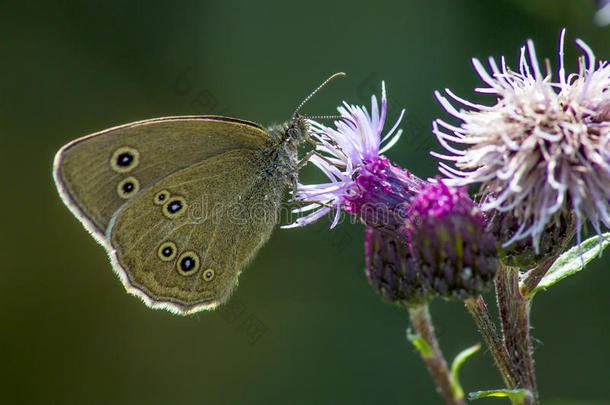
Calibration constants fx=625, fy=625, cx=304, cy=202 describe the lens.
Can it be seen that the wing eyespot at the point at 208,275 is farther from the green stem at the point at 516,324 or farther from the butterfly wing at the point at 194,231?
the green stem at the point at 516,324

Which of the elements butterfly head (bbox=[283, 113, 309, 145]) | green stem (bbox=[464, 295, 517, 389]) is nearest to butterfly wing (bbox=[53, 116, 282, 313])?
butterfly head (bbox=[283, 113, 309, 145])

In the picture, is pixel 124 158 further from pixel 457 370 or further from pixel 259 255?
pixel 259 255

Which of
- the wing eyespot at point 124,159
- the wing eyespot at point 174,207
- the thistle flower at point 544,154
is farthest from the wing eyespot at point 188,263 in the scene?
the thistle flower at point 544,154

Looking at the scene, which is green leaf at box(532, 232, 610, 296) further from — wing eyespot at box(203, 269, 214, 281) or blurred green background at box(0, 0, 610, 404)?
blurred green background at box(0, 0, 610, 404)

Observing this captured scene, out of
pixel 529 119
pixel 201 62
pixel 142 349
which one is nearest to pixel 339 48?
pixel 201 62

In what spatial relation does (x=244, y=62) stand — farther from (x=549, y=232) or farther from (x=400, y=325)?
(x=549, y=232)

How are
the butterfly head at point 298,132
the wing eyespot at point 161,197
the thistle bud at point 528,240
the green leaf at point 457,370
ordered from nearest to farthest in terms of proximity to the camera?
1. the green leaf at point 457,370
2. the thistle bud at point 528,240
3. the wing eyespot at point 161,197
4. the butterfly head at point 298,132
